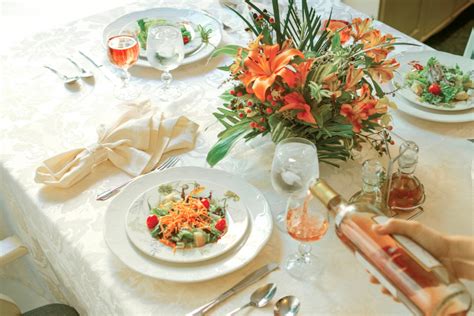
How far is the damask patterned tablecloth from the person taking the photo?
0.99 m

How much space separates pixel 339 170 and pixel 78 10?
7.59ft

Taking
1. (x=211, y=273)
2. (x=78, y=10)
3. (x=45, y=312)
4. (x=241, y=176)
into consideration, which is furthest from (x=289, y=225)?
(x=78, y=10)

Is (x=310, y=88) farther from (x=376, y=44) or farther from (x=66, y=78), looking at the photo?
(x=66, y=78)

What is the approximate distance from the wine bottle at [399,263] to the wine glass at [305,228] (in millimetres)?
119

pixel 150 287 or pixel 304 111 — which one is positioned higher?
pixel 304 111

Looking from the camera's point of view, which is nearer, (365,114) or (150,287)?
(150,287)

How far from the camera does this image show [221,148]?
1.21 m

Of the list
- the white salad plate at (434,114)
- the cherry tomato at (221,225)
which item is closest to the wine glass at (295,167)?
the cherry tomato at (221,225)

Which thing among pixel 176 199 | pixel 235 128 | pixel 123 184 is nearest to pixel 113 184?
pixel 123 184

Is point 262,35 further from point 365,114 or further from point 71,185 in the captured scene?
point 71,185

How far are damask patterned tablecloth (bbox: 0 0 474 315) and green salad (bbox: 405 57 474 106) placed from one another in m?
0.07

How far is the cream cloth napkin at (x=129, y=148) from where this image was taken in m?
1.21

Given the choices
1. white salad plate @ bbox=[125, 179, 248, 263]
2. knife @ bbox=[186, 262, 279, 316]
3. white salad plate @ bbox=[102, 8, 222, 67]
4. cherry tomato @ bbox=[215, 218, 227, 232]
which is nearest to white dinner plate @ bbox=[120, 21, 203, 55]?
white salad plate @ bbox=[102, 8, 222, 67]

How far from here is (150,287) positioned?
3.26 feet
